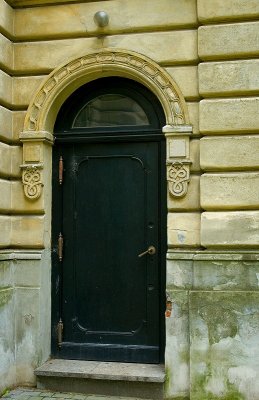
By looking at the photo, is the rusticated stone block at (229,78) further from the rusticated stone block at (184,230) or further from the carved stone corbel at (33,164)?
the carved stone corbel at (33,164)

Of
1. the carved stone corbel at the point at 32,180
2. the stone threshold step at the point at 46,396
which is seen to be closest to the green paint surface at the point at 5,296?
the stone threshold step at the point at 46,396

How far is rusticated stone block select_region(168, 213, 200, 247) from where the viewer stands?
5.77 meters

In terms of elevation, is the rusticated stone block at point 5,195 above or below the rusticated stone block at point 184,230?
above

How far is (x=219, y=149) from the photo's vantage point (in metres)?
5.66

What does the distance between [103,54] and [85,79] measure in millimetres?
409

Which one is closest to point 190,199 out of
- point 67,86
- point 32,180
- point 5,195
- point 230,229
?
point 230,229

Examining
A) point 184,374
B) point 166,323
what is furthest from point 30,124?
point 184,374

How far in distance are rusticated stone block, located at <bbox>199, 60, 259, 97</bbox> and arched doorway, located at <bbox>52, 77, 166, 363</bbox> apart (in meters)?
0.72

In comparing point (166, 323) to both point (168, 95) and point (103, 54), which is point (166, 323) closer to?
point (168, 95)

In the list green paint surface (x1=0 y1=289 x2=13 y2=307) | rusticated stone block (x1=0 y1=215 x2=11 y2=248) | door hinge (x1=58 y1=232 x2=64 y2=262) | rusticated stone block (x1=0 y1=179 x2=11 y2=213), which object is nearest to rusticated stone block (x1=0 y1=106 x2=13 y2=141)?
rusticated stone block (x1=0 y1=179 x2=11 y2=213)

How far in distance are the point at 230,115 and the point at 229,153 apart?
428 mm

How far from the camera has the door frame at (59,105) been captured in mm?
5922

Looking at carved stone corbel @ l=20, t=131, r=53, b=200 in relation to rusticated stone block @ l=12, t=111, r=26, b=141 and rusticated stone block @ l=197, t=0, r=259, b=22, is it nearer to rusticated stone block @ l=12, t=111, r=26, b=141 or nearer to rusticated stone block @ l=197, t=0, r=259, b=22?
rusticated stone block @ l=12, t=111, r=26, b=141

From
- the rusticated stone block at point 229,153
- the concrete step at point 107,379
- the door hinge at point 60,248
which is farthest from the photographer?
the door hinge at point 60,248
